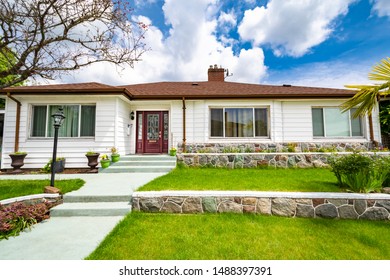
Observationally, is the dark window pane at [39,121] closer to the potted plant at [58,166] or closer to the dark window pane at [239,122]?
the potted plant at [58,166]

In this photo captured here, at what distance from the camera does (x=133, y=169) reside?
698cm

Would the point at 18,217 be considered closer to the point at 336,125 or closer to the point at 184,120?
the point at 184,120

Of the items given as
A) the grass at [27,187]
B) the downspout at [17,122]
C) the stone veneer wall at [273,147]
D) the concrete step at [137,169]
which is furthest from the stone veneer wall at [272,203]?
the downspout at [17,122]

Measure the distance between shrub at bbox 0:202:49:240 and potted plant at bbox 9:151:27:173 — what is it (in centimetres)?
497

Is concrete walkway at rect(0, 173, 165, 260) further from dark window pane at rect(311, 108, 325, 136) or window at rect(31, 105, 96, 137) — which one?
dark window pane at rect(311, 108, 325, 136)

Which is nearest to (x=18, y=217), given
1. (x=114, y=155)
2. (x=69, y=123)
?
(x=114, y=155)

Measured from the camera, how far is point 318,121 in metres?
9.09

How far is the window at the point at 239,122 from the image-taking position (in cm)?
919

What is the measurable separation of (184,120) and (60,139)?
17.9ft

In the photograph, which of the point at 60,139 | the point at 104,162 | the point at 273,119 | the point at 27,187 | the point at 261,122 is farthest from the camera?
the point at 261,122

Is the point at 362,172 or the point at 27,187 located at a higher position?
the point at 362,172

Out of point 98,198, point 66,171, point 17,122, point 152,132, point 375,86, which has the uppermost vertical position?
point 375,86
